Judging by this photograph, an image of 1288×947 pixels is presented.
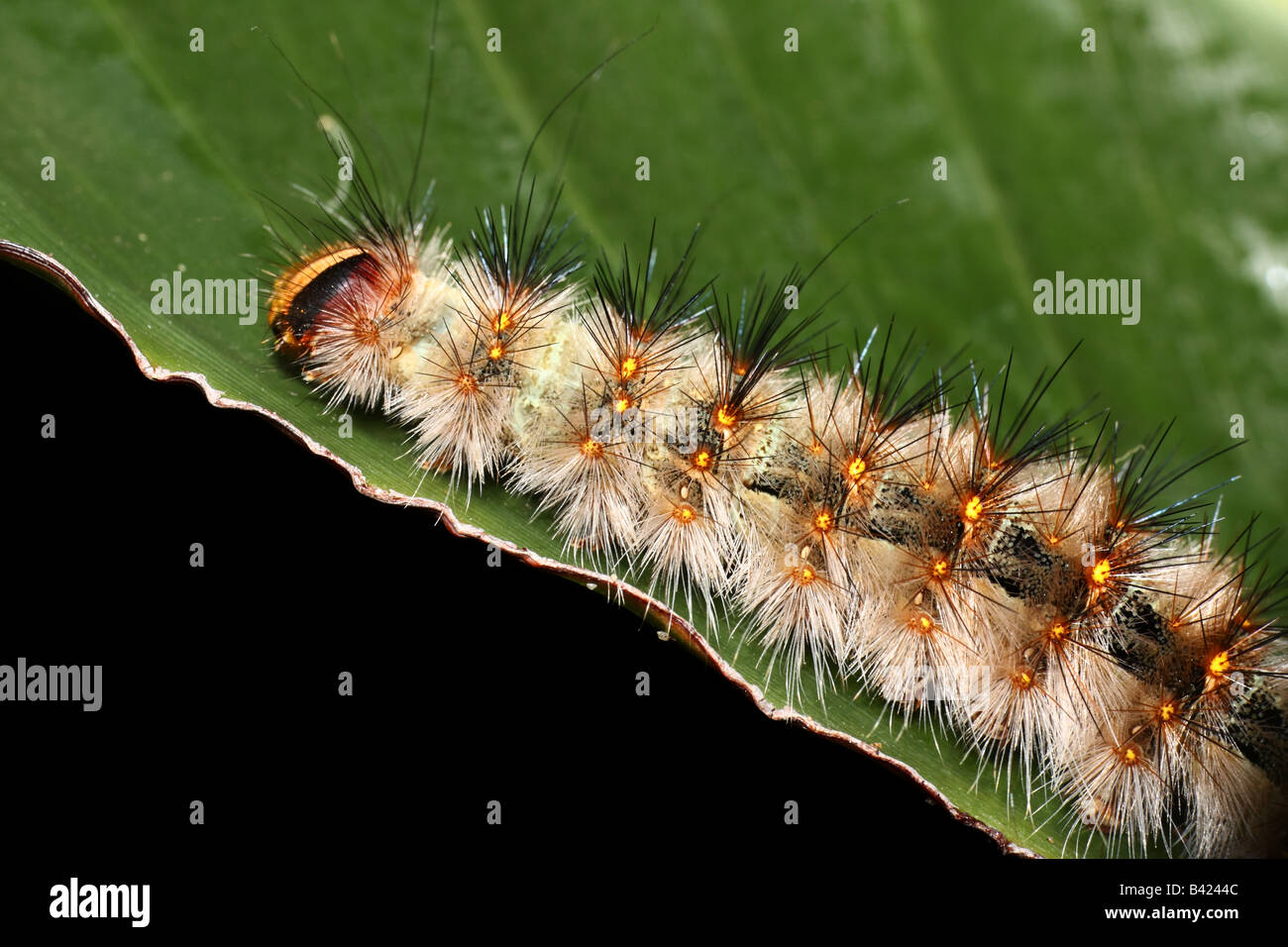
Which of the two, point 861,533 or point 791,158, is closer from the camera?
point 861,533

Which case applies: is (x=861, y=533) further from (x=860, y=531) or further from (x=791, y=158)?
(x=791, y=158)

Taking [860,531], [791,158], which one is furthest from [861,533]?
[791,158]

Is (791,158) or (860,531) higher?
(791,158)

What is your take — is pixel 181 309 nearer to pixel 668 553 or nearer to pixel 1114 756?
pixel 668 553

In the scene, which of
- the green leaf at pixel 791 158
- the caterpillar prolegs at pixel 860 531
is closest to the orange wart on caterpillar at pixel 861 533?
the caterpillar prolegs at pixel 860 531

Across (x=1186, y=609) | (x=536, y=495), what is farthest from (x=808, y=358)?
(x=1186, y=609)

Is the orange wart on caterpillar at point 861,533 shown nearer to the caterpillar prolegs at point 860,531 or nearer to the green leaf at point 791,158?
the caterpillar prolegs at point 860,531

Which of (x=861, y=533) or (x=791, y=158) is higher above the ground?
(x=791, y=158)
